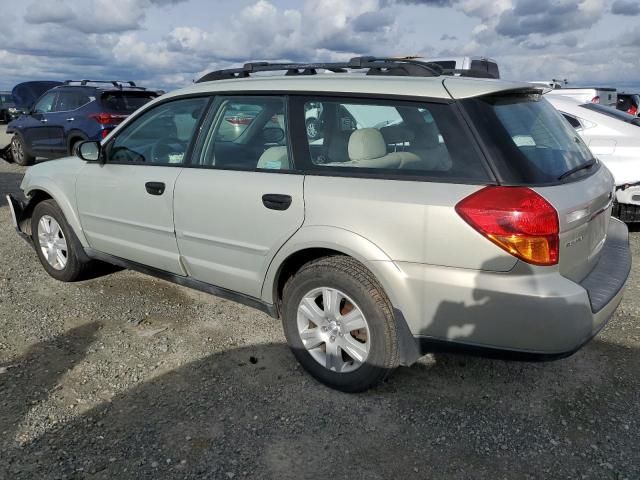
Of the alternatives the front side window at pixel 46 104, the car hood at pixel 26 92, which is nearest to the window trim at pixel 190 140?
the front side window at pixel 46 104

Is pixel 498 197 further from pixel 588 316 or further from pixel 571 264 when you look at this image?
pixel 588 316

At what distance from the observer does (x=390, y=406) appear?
2.97 meters

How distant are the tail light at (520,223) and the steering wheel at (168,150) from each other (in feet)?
6.73

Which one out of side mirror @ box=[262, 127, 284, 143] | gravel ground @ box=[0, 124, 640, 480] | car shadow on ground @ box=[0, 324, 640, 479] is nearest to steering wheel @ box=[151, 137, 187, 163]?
side mirror @ box=[262, 127, 284, 143]

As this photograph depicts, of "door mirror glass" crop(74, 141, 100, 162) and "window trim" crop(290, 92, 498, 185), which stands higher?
"window trim" crop(290, 92, 498, 185)

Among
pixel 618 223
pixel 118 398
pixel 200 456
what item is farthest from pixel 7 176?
pixel 618 223

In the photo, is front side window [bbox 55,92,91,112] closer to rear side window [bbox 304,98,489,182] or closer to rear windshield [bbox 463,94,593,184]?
rear side window [bbox 304,98,489,182]

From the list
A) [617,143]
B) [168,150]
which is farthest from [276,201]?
[617,143]

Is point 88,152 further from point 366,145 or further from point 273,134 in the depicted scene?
point 366,145

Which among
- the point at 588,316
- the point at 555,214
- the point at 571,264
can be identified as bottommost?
the point at 588,316

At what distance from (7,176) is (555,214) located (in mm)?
11210

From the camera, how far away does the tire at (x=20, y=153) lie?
39.2ft

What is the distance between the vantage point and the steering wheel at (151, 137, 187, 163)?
3.65 m

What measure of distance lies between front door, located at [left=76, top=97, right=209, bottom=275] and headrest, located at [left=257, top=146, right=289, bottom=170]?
62cm
